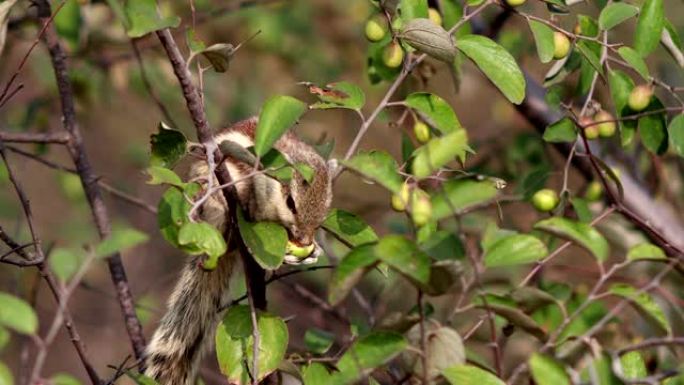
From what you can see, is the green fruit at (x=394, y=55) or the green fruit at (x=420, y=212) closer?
the green fruit at (x=420, y=212)

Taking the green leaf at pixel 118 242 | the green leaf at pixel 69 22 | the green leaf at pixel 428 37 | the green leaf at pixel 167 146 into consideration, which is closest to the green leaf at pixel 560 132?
the green leaf at pixel 428 37

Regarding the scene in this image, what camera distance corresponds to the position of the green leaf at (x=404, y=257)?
1361mm

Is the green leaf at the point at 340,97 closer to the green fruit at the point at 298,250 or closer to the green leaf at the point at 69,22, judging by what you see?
the green fruit at the point at 298,250

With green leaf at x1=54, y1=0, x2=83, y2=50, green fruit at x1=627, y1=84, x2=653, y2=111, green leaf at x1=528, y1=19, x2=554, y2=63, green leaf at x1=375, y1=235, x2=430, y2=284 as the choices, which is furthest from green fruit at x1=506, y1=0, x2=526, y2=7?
green leaf at x1=54, y1=0, x2=83, y2=50

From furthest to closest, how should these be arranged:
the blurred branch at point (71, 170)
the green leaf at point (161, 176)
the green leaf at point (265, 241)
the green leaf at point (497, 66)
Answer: the blurred branch at point (71, 170)
the green leaf at point (497, 66)
the green leaf at point (265, 241)
the green leaf at point (161, 176)

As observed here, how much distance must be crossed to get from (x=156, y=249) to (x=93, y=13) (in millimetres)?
2157

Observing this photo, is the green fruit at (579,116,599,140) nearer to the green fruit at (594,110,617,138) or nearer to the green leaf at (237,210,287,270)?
the green fruit at (594,110,617,138)

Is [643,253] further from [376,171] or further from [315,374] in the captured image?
[315,374]

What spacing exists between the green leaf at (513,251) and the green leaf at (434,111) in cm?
31

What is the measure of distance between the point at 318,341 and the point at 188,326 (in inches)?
10.6

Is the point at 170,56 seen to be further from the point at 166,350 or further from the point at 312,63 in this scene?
the point at 312,63

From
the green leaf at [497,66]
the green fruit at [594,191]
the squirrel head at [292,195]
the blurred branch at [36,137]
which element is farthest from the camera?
the green fruit at [594,191]

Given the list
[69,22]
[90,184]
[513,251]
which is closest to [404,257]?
[513,251]

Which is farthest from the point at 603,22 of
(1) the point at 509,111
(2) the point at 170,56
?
(1) the point at 509,111
